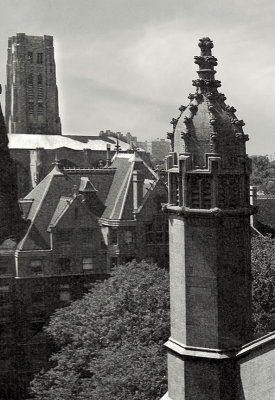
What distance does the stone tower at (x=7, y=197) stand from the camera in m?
17.1

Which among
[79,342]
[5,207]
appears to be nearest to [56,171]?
[79,342]

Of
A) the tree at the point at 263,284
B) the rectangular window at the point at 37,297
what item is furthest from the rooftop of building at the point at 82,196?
the tree at the point at 263,284

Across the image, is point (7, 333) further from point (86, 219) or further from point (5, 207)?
point (5, 207)

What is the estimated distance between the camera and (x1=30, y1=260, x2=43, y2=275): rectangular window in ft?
189

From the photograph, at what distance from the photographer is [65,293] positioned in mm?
58125

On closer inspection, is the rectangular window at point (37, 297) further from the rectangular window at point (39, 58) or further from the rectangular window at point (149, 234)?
the rectangular window at point (39, 58)

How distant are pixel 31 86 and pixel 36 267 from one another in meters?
115

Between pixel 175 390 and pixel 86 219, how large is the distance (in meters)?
45.0

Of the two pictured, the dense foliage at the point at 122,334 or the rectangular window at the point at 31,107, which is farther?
the rectangular window at the point at 31,107

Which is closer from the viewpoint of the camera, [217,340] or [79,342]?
[217,340]

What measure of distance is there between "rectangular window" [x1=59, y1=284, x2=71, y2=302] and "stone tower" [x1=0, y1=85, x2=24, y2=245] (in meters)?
40.4

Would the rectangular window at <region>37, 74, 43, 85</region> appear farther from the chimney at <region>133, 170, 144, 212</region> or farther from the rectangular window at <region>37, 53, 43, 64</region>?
the chimney at <region>133, 170, 144, 212</region>

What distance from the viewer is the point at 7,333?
55188mm

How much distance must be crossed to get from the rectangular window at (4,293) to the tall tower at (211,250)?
42362 mm
